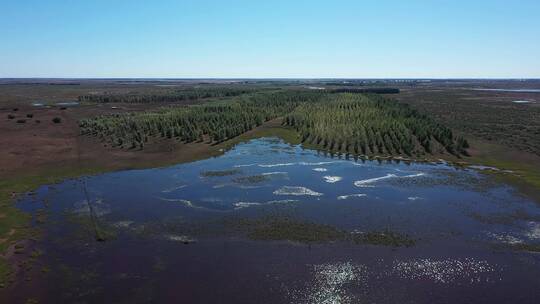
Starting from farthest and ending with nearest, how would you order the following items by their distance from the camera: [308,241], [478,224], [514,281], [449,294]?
1. [478,224]
2. [308,241]
3. [514,281]
4. [449,294]

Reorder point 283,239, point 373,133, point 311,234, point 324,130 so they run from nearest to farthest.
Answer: point 283,239 → point 311,234 → point 373,133 → point 324,130

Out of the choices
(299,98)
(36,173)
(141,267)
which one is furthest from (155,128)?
(299,98)

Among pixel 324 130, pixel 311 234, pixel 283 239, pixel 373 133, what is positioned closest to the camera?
pixel 283 239

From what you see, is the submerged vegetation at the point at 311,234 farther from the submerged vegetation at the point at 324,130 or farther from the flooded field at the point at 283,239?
the submerged vegetation at the point at 324,130

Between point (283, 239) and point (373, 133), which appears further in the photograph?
point (373, 133)

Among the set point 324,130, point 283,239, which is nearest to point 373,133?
point 324,130

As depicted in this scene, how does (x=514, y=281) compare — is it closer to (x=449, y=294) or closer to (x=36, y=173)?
(x=449, y=294)

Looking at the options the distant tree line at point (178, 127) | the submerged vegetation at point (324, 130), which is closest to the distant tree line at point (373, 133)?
the submerged vegetation at point (324, 130)

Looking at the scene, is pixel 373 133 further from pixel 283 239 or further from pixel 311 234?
pixel 283 239

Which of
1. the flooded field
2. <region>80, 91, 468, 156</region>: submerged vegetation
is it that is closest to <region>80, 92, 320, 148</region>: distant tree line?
<region>80, 91, 468, 156</region>: submerged vegetation
